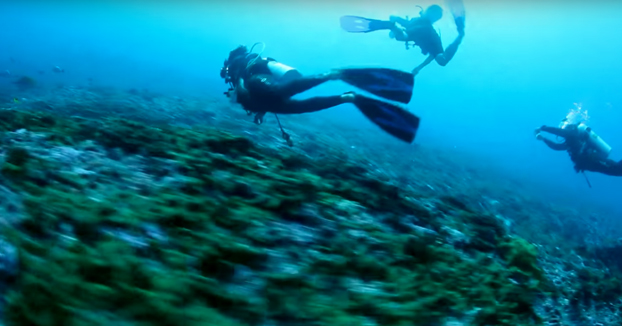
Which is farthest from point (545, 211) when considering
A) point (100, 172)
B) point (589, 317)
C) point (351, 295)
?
point (100, 172)

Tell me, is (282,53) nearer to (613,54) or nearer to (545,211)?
(613,54)

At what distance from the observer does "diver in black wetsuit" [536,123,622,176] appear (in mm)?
12219

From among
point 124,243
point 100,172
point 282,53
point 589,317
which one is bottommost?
point 589,317

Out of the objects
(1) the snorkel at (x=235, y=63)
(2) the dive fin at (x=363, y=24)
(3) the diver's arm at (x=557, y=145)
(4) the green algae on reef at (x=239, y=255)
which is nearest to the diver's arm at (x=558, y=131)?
(3) the diver's arm at (x=557, y=145)

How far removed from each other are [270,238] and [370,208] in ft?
5.84

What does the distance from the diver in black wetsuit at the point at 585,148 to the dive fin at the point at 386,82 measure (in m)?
9.33

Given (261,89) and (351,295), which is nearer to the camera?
(351,295)

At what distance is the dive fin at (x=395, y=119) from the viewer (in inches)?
234

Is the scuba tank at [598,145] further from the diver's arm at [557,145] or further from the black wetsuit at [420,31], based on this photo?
the black wetsuit at [420,31]

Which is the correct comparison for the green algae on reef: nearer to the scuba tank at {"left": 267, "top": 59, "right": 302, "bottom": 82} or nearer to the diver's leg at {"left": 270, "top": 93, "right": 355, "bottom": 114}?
the diver's leg at {"left": 270, "top": 93, "right": 355, "bottom": 114}

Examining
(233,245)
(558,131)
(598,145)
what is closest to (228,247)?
(233,245)

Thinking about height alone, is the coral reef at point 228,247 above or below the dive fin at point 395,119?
below

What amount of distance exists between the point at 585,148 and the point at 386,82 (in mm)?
11480

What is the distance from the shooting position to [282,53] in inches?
5320
